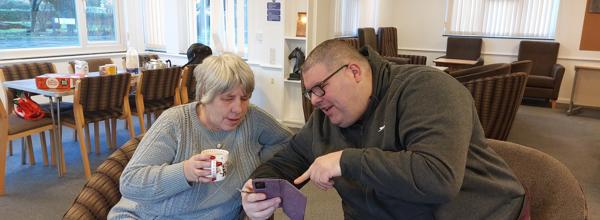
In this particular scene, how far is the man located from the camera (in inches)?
37.9

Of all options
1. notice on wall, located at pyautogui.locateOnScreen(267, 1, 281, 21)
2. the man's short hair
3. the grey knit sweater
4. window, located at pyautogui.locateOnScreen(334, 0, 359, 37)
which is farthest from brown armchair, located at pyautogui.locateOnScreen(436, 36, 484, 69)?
the man's short hair

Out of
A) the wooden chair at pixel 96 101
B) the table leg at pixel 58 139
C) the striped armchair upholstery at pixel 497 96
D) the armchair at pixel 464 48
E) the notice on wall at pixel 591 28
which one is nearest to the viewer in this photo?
the wooden chair at pixel 96 101

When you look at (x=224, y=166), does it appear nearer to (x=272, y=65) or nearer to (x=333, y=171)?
(x=333, y=171)

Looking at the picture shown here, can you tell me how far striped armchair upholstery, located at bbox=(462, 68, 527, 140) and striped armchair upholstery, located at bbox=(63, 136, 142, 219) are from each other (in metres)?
2.73

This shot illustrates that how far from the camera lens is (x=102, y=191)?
1.42 meters

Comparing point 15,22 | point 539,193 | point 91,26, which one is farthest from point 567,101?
point 15,22

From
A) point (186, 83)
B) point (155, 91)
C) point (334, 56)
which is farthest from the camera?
point (186, 83)

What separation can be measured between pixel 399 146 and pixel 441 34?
6.58 meters

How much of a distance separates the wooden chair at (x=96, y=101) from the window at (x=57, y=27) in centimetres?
218

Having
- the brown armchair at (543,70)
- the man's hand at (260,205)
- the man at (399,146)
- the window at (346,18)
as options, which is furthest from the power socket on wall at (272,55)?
the brown armchair at (543,70)

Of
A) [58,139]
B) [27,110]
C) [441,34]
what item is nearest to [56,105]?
[27,110]

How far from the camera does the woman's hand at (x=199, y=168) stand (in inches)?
49.5

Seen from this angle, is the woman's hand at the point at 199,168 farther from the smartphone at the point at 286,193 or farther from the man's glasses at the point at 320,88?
the man's glasses at the point at 320,88

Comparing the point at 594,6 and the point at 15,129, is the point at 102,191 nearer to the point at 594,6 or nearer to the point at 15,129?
the point at 15,129
